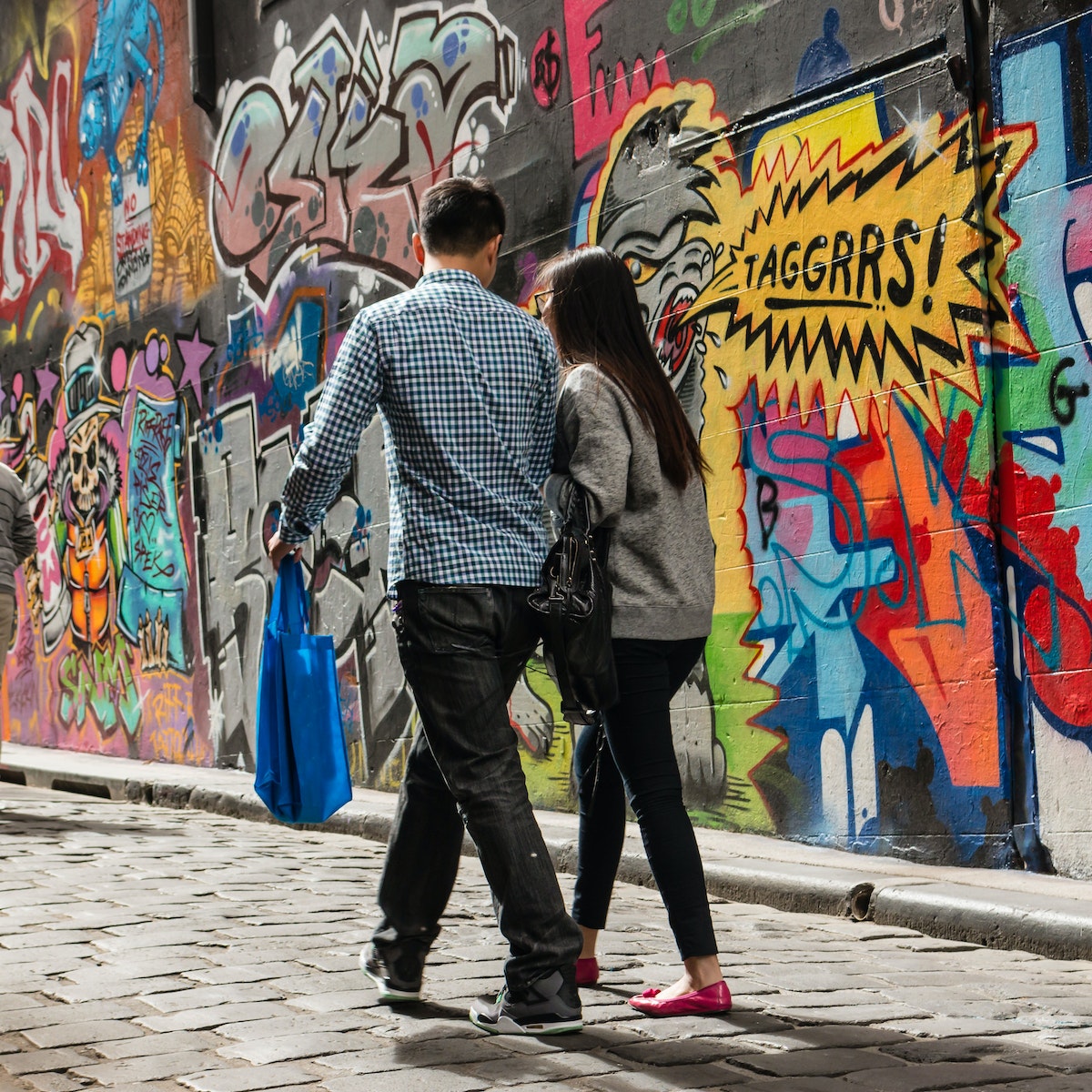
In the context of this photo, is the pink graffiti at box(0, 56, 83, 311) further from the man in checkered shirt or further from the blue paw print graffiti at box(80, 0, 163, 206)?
the man in checkered shirt

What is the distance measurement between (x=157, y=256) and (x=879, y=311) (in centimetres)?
731

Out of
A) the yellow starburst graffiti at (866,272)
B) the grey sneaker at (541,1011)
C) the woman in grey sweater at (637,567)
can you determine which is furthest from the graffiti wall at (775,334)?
the grey sneaker at (541,1011)

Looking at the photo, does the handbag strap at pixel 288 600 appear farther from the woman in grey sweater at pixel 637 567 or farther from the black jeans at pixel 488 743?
the woman in grey sweater at pixel 637 567

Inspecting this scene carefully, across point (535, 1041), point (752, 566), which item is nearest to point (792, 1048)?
point (535, 1041)

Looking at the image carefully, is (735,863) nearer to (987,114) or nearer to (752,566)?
(752,566)

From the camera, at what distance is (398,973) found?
12.3 ft

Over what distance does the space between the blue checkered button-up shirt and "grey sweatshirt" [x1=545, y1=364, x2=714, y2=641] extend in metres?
0.15

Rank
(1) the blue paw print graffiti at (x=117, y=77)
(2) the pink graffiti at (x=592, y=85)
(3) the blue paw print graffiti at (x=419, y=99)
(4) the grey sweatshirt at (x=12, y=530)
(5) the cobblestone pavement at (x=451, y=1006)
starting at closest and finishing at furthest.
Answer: (5) the cobblestone pavement at (x=451, y=1006)
(2) the pink graffiti at (x=592, y=85)
(4) the grey sweatshirt at (x=12, y=530)
(3) the blue paw print graffiti at (x=419, y=99)
(1) the blue paw print graffiti at (x=117, y=77)

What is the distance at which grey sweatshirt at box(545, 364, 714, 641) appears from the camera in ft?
12.2

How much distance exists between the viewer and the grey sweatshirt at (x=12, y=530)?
8.26 metres

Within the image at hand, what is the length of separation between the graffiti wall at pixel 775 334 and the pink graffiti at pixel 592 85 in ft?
0.07

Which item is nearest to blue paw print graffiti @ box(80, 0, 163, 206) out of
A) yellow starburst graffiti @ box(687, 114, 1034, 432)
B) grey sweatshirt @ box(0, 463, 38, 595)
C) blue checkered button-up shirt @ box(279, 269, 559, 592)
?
grey sweatshirt @ box(0, 463, 38, 595)

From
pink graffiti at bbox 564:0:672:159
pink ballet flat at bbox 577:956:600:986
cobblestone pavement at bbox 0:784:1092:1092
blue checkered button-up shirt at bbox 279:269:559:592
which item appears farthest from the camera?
pink graffiti at bbox 564:0:672:159

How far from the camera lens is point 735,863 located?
19.1 ft
